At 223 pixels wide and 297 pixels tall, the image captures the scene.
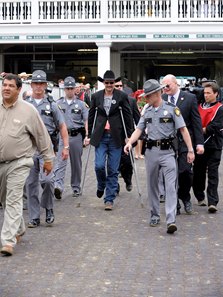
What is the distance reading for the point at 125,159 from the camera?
11.9 meters

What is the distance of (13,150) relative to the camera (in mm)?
6965

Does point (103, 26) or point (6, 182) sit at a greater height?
point (103, 26)

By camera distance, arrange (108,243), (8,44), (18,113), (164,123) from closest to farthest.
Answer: (18,113) < (108,243) < (164,123) < (8,44)

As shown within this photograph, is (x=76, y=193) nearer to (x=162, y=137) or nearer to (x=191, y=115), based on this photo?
(x=191, y=115)

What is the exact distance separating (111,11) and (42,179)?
20.3 m

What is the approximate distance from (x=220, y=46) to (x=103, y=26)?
5771 millimetres

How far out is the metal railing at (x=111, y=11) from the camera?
89.4 feet

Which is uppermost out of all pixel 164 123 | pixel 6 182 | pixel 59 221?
pixel 164 123

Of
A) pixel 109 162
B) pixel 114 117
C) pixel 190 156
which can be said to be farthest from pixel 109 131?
pixel 190 156

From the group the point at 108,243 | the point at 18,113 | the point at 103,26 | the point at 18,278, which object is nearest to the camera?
the point at 18,278

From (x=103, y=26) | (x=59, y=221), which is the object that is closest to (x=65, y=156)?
(x=59, y=221)

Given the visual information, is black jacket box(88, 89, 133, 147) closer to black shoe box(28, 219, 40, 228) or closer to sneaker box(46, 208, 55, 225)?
sneaker box(46, 208, 55, 225)

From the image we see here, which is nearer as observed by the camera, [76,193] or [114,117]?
[114,117]

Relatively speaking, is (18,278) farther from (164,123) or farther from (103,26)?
(103,26)
